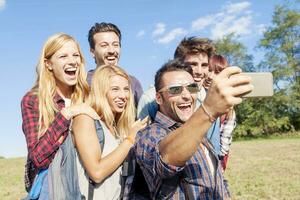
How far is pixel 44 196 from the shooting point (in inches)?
139

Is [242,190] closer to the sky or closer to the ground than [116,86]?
closer to the ground

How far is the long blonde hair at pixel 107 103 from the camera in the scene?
383 cm

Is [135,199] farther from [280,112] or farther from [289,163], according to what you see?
[280,112]

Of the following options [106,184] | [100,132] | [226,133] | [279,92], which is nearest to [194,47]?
[226,133]

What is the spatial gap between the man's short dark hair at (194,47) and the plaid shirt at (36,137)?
1.57 meters

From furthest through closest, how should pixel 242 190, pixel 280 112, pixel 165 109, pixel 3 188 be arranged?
pixel 280 112
pixel 3 188
pixel 242 190
pixel 165 109

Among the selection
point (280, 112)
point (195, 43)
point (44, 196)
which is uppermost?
point (195, 43)

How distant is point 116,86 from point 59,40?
2.36 feet

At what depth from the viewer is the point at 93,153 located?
344cm

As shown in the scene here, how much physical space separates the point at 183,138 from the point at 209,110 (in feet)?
0.75

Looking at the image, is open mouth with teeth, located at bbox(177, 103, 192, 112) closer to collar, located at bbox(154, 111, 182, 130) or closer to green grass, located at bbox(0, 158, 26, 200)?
collar, located at bbox(154, 111, 182, 130)

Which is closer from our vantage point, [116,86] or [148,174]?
[148,174]

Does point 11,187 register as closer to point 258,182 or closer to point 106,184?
point 258,182

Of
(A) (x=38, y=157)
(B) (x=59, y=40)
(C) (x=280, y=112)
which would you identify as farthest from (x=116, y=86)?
(C) (x=280, y=112)
